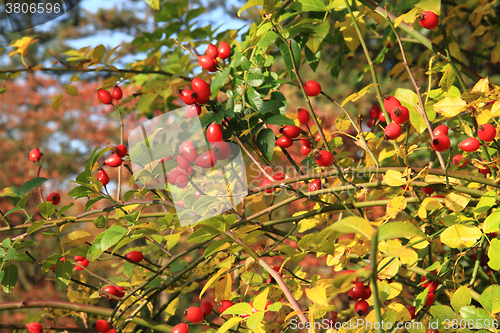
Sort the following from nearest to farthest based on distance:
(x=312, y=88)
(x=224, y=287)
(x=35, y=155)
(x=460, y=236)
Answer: (x=460, y=236)
(x=224, y=287)
(x=312, y=88)
(x=35, y=155)

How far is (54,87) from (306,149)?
31.6 feet

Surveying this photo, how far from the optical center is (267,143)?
101 centimetres

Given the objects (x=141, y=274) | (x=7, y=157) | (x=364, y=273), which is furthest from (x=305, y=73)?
(x=364, y=273)

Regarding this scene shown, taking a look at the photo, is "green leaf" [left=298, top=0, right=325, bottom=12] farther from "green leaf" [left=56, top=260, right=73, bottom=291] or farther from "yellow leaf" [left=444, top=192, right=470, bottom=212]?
"green leaf" [left=56, top=260, right=73, bottom=291]

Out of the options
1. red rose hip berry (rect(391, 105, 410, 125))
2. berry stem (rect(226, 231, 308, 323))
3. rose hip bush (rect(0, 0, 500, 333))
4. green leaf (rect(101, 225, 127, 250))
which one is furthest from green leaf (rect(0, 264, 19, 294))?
red rose hip berry (rect(391, 105, 410, 125))

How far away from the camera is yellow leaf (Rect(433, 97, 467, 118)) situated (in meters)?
0.87

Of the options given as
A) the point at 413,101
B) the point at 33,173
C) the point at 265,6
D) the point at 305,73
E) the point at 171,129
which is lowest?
the point at 33,173

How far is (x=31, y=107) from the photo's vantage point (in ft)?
28.3

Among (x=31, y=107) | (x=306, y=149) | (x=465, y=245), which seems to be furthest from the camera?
(x=31, y=107)

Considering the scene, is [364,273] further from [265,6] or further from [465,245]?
[265,6]

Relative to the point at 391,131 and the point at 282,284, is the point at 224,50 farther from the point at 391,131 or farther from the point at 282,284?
the point at 282,284

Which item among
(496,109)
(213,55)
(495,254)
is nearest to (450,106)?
(496,109)
